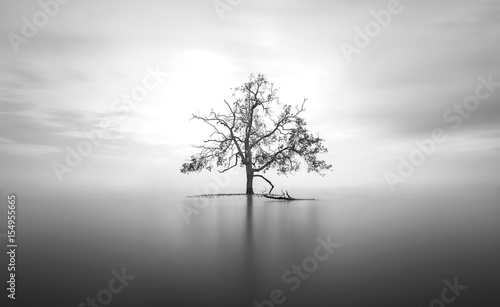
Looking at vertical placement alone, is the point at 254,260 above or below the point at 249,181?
below

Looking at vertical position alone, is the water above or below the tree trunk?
below

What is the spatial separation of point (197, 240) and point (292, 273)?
5.97 m

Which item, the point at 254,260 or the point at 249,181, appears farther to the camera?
the point at 249,181

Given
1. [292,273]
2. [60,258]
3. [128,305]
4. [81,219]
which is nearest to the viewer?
[128,305]

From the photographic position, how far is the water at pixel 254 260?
26.9 feet

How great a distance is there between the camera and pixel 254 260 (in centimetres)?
1159

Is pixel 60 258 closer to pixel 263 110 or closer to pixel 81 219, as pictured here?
pixel 81 219

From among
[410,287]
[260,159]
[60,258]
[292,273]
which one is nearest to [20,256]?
[60,258]

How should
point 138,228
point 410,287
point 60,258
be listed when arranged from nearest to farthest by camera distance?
point 410,287
point 60,258
point 138,228

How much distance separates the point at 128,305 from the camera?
7.55 meters

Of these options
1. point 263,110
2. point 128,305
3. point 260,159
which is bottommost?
point 128,305

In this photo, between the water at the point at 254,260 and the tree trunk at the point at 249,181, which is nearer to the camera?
the water at the point at 254,260

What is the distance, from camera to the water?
8.21m

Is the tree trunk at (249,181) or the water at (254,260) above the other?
the tree trunk at (249,181)
